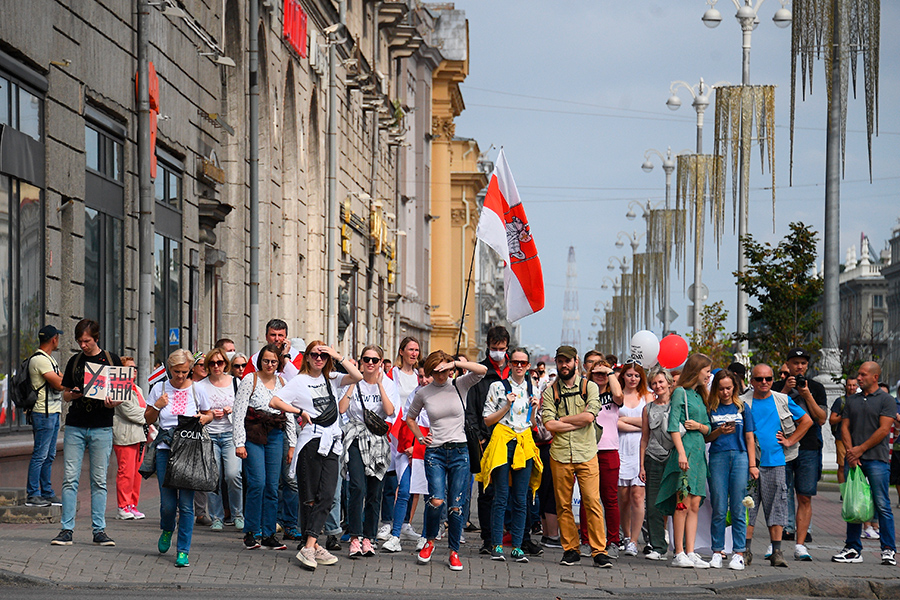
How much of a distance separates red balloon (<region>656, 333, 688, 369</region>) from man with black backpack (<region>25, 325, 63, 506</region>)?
8314 millimetres

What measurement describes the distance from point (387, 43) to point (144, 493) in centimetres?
4032

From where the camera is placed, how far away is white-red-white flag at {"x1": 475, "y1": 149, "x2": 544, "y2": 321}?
46.8 feet

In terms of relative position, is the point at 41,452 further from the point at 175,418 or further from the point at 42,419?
the point at 175,418

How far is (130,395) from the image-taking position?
11758 millimetres

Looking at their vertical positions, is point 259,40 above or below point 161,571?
above

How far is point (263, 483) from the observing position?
12.1m

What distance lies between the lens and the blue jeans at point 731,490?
39.5 feet

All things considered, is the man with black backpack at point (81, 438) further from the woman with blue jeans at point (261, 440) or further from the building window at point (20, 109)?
the building window at point (20, 109)

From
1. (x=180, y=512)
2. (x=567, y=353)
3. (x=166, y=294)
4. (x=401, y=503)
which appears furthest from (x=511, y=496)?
(x=166, y=294)

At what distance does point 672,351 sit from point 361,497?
25.5 feet

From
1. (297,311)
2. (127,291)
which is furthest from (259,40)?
(127,291)

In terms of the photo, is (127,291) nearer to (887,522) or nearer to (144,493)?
(144,493)

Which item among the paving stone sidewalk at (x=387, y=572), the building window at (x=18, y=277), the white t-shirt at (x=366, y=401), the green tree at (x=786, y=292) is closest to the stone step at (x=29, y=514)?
the paving stone sidewalk at (x=387, y=572)

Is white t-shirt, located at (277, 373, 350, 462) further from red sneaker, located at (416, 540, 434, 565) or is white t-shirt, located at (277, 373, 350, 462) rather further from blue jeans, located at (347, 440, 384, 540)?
red sneaker, located at (416, 540, 434, 565)
